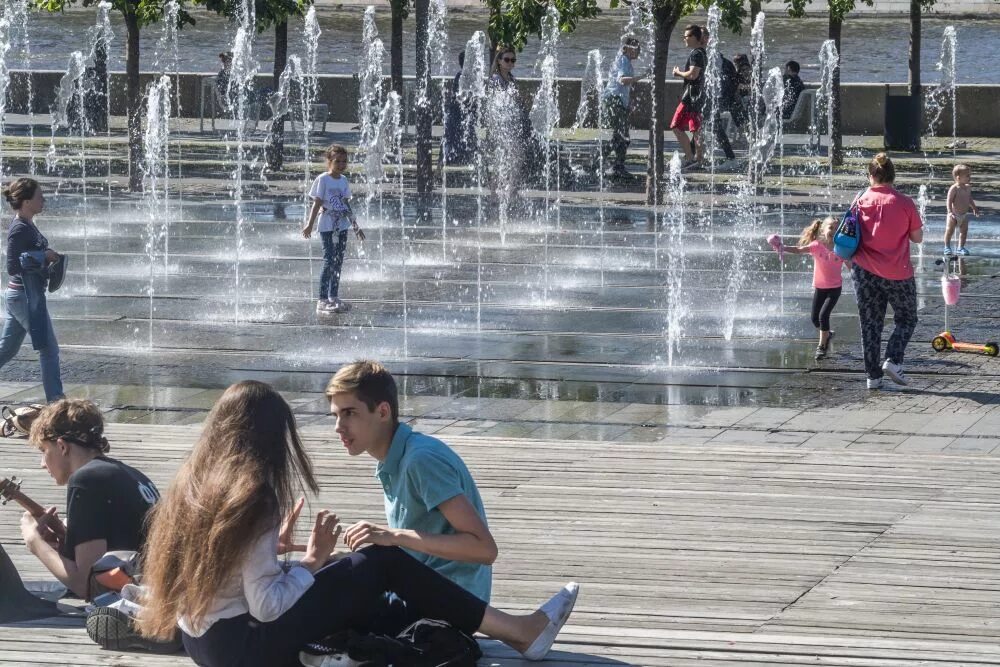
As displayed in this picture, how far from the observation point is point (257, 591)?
4.86 metres

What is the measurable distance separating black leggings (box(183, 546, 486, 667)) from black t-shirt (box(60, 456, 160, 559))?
3.17 feet

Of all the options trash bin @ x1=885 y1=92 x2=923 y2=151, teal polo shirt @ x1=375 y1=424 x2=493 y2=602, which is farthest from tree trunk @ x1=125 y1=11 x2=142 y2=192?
teal polo shirt @ x1=375 y1=424 x2=493 y2=602

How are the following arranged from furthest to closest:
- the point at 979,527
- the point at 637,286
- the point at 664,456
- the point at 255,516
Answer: the point at 637,286
the point at 664,456
the point at 979,527
the point at 255,516

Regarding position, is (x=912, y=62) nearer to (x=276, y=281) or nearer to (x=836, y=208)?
(x=836, y=208)

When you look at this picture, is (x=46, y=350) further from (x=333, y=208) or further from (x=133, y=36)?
(x=133, y=36)

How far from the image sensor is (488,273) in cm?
1603

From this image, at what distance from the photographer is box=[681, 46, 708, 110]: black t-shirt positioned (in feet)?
78.1

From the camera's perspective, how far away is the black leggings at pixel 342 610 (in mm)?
4910

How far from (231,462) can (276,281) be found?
11091mm

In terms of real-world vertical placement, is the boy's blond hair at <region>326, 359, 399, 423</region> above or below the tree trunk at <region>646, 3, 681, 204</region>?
below

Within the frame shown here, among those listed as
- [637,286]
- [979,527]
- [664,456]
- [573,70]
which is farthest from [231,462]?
[573,70]

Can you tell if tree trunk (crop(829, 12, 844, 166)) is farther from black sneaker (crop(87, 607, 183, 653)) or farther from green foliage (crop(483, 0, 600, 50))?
black sneaker (crop(87, 607, 183, 653))

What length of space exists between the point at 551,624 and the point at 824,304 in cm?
673

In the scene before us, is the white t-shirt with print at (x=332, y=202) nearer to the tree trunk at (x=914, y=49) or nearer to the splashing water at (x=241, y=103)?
the splashing water at (x=241, y=103)
